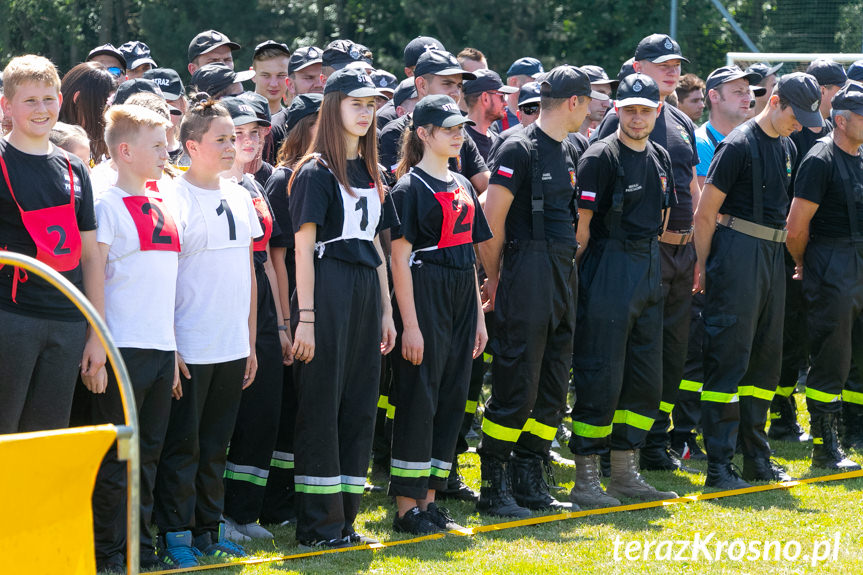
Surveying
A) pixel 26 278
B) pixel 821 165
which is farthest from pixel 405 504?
A: pixel 821 165

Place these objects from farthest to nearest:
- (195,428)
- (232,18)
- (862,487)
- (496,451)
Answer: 1. (232,18)
2. (862,487)
3. (496,451)
4. (195,428)

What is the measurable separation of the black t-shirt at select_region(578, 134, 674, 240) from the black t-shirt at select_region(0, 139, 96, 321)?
3.05 metres

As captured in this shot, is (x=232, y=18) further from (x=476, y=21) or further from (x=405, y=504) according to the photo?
(x=405, y=504)

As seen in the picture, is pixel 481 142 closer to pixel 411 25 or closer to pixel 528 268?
pixel 528 268

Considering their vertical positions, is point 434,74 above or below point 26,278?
above

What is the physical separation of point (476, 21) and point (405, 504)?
1782cm

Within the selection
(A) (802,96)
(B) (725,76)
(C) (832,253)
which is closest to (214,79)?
(A) (802,96)

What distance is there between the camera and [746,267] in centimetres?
732

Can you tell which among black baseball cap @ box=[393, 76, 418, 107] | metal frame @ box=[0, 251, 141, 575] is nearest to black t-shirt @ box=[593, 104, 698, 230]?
black baseball cap @ box=[393, 76, 418, 107]

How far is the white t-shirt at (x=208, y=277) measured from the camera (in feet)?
18.2

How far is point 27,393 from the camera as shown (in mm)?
5148

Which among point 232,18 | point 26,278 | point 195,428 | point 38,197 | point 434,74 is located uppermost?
point 232,18

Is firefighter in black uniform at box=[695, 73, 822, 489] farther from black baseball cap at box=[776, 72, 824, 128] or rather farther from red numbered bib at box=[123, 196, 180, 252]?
red numbered bib at box=[123, 196, 180, 252]

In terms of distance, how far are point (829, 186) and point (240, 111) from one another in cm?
414
